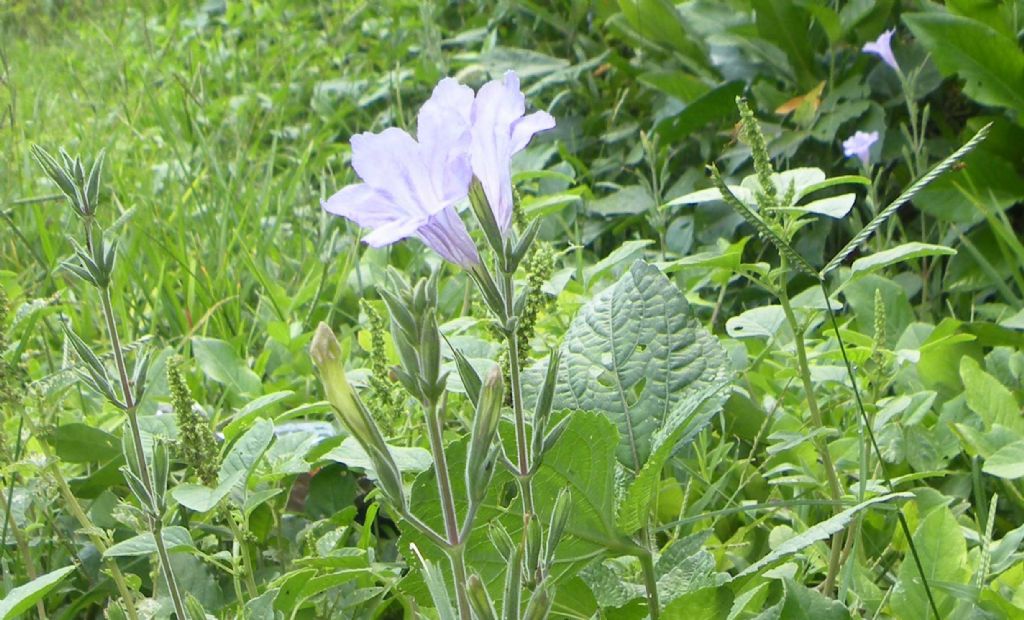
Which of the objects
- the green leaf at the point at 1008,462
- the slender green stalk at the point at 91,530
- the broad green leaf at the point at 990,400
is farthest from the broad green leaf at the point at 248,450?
the broad green leaf at the point at 990,400

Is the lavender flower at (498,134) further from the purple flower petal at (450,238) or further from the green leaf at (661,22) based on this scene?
the green leaf at (661,22)

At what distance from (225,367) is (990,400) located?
1.20 m

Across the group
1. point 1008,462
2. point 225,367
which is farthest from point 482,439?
point 225,367

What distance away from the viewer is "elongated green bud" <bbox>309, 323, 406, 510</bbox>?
732 mm

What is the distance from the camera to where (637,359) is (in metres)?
1.32

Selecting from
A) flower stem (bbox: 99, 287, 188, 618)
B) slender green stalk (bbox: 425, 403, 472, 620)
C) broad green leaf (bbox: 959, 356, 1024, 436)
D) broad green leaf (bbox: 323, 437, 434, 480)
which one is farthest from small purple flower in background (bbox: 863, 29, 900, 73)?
slender green stalk (bbox: 425, 403, 472, 620)

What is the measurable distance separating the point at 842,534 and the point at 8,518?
1054 mm

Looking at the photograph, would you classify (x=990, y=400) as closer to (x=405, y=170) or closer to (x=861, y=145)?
(x=861, y=145)

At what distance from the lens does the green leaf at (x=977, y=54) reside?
2322 mm

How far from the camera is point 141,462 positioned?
3.51ft

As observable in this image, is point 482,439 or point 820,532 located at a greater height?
point 482,439

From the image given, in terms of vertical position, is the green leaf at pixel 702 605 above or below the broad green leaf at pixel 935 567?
above

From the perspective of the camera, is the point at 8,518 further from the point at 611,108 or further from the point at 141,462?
the point at 611,108

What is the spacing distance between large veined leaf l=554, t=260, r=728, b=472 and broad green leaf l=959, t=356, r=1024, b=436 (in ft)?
1.59
